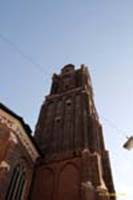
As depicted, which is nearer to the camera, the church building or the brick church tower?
the church building

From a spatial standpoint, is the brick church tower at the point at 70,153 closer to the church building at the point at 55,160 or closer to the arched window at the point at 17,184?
the church building at the point at 55,160

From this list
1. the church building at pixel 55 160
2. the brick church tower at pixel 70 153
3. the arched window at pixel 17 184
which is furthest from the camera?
the brick church tower at pixel 70 153

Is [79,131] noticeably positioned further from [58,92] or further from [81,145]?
[58,92]

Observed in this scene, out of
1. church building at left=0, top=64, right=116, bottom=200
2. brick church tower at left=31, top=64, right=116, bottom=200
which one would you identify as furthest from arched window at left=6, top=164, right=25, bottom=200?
brick church tower at left=31, top=64, right=116, bottom=200

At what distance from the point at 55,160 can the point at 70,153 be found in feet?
3.78

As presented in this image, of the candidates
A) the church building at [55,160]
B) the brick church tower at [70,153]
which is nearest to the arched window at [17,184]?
the church building at [55,160]

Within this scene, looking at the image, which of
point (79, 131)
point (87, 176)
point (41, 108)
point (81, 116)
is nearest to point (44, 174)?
point (87, 176)

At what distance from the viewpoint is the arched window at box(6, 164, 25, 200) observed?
1261cm

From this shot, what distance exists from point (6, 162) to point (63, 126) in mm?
8733

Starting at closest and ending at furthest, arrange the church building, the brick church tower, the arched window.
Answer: the arched window < the church building < the brick church tower

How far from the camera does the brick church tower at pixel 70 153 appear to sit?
1359 centimetres

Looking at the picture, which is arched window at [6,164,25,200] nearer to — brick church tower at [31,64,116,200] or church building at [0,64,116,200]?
church building at [0,64,116,200]

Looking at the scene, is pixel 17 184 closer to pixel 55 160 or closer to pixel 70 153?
pixel 55 160

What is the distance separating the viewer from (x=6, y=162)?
40.4 ft
